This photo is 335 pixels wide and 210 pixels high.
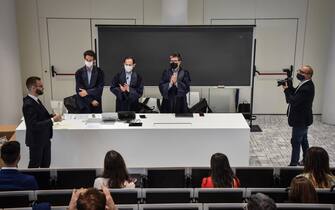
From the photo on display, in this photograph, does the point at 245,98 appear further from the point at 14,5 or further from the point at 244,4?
the point at 14,5

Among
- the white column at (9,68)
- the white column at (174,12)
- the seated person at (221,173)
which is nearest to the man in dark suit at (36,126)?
the seated person at (221,173)

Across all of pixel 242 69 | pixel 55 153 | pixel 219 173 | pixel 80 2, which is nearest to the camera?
pixel 219 173

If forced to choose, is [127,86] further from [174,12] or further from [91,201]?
[91,201]

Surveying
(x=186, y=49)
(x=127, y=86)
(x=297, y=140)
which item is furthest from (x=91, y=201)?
(x=186, y=49)

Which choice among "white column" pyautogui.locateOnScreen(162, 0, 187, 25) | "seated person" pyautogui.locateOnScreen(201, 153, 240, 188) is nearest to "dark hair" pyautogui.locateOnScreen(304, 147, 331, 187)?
"seated person" pyautogui.locateOnScreen(201, 153, 240, 188)

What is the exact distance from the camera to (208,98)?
8852 mm

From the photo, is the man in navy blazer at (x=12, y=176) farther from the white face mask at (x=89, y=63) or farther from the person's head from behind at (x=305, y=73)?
the person's head from behind at (x=305, y=73)

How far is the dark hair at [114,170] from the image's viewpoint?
356cm

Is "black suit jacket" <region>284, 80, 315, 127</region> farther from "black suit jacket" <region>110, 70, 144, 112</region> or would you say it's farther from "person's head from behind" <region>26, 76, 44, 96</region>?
"person's head from behind" <region>26, 76, 44, 96</region>

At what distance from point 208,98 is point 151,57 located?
64.6 inches

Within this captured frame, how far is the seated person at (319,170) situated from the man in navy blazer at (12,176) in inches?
93.4

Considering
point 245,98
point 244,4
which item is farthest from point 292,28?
point 245,98

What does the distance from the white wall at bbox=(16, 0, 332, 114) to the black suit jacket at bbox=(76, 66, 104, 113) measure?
2.16m

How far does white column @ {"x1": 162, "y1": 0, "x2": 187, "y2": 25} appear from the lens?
25.7 ft
